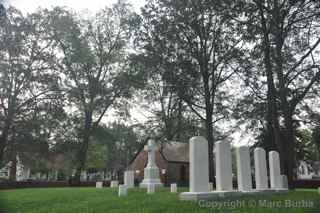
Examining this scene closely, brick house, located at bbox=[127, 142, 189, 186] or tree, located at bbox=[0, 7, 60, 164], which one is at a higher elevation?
tree, located at bbox=[0, 7, 60, 164]

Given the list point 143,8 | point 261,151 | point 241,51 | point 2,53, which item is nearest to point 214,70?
point 241,51

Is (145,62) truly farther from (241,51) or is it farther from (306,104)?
(306,104)

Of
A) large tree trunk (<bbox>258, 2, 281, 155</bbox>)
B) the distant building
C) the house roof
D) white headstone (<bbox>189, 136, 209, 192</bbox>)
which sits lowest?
the distant building

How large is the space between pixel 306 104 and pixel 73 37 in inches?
866

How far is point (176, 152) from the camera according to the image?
1561 inches

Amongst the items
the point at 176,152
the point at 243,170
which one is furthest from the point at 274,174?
the point at 176,152

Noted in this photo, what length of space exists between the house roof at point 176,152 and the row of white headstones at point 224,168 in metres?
25.6

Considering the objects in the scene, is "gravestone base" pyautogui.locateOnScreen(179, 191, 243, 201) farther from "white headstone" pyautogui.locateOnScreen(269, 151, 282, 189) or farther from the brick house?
the brick house

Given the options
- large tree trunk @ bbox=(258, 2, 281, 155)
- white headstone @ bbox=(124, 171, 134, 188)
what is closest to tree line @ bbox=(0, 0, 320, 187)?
large tree trunk @ bbox=(258, 2, 281, 155)

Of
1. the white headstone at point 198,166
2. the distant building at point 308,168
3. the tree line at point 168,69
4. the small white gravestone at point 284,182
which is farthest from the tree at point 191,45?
the distant building at point 308,168

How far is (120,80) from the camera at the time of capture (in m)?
29.4

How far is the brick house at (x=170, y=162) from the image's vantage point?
37.3m

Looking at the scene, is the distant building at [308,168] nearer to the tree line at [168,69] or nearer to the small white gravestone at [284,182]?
the tree line at [168,69]

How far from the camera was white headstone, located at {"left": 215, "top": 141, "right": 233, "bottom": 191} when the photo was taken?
390 inches
